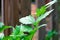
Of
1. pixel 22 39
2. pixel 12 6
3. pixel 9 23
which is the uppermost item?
pixel 12 6

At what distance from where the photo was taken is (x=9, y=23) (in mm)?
1760

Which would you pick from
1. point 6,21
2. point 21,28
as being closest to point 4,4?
point 6,21

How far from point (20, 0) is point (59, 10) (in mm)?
1095

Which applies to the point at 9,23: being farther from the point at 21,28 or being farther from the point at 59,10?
the point at 59,10

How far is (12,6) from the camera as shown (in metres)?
1.69

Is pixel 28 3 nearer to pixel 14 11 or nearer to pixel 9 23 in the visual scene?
pixel 14 11

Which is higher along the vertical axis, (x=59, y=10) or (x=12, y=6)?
(x=12, y=6)

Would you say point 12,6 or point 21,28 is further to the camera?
point 12,6

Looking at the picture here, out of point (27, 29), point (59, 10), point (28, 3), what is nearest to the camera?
point (59, 10)

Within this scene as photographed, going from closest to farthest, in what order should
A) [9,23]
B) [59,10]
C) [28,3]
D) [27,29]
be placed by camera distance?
[59,10], [27,29], [28,3], [9,23]

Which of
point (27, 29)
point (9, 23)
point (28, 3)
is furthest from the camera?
point (9, 23)

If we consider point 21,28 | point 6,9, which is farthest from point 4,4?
point 21,28

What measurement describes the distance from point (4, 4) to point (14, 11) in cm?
12

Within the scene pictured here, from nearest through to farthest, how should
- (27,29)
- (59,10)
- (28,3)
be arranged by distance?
(59,10)
(27,29)
(28,3)
